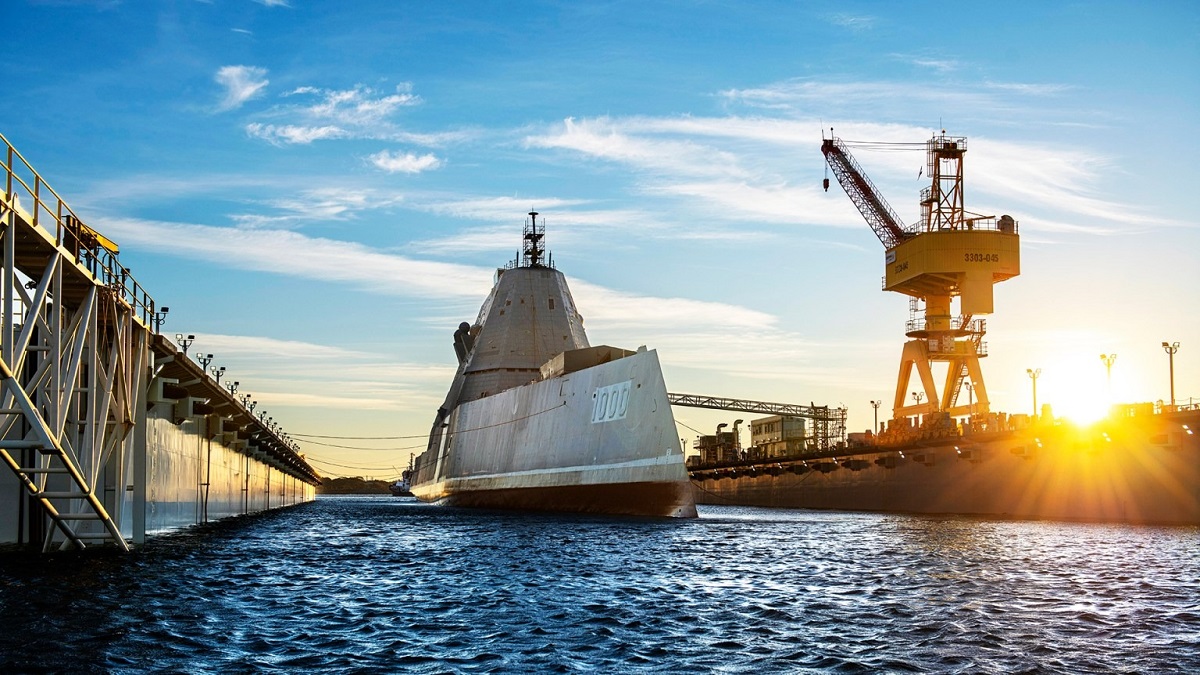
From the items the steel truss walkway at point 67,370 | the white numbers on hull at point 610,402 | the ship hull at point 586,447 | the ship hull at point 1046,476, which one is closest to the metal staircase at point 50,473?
the steel truss walkway at point 67,370

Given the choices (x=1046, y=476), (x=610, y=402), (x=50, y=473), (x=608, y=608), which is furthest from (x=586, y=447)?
(x=608, y=608)

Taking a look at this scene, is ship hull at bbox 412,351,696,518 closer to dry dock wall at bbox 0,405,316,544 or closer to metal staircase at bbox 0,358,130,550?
dry dock wall at bbox 0,405,316,544

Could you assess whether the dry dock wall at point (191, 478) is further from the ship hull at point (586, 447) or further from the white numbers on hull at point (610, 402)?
the white numbers on hull at point (610, 402)

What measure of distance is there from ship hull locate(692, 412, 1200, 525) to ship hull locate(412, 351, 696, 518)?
18.6 meters

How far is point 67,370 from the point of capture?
71.6ft

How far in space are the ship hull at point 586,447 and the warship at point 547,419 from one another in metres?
0.06

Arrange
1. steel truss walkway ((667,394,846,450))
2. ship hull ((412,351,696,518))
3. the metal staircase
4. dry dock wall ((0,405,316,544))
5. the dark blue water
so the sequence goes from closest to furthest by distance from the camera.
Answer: the dark blue water
the metal staircase
dry dock wall ((0,405,316,544))
ship hull ((412,351,696,518))
steel truss walkway ((667,394,846,450))

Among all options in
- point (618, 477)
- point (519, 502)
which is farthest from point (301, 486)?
point (618, 477)

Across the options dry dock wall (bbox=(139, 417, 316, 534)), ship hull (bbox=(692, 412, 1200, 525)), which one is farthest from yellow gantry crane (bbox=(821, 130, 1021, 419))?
dry dock wall (bbox=(139, 417, 316, 534))

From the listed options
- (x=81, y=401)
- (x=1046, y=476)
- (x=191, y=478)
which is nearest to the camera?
(x=81, y=401)

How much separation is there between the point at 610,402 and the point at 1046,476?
22.0 meters

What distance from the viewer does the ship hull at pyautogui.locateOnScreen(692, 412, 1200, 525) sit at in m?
44.3

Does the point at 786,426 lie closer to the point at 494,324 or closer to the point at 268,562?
the point at 494,324

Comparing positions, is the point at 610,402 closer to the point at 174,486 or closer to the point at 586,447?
the point at 586,447
